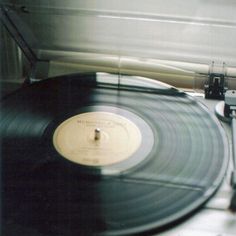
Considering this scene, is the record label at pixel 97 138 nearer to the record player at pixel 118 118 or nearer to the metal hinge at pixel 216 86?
the record player at pixel 118 118

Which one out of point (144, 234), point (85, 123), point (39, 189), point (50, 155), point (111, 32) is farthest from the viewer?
point (111, 32)

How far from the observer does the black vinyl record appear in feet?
2.93

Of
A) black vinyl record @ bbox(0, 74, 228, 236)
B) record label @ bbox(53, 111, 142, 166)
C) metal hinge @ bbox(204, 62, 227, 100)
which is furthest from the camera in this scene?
metal hinge @ bbox(204, 62, 227, 100)

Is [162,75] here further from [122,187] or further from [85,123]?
[122,187]

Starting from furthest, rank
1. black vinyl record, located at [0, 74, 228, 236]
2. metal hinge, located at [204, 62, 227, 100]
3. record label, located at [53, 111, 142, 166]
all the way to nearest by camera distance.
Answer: metal hinge, located at [204, 62, 227, 100] → record label, located at [53, 111, 142, 166] → black vinyl record, located at [0, 74, 228, 236]

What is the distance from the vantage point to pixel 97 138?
116cm

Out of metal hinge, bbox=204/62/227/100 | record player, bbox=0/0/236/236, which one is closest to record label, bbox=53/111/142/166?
record player, bbox=0/0/236/236

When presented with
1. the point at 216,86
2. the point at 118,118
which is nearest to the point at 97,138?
the point at 118,118

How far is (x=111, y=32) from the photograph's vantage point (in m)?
1.34

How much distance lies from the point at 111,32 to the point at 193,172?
19.5 inches

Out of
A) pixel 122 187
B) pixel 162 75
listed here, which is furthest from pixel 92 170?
pixel 162 75

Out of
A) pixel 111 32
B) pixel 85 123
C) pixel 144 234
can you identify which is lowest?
pixel 144 234

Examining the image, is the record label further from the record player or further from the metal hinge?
the metal hinge

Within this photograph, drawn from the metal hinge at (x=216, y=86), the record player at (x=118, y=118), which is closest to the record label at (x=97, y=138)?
the record player at (x=118, y=118)
